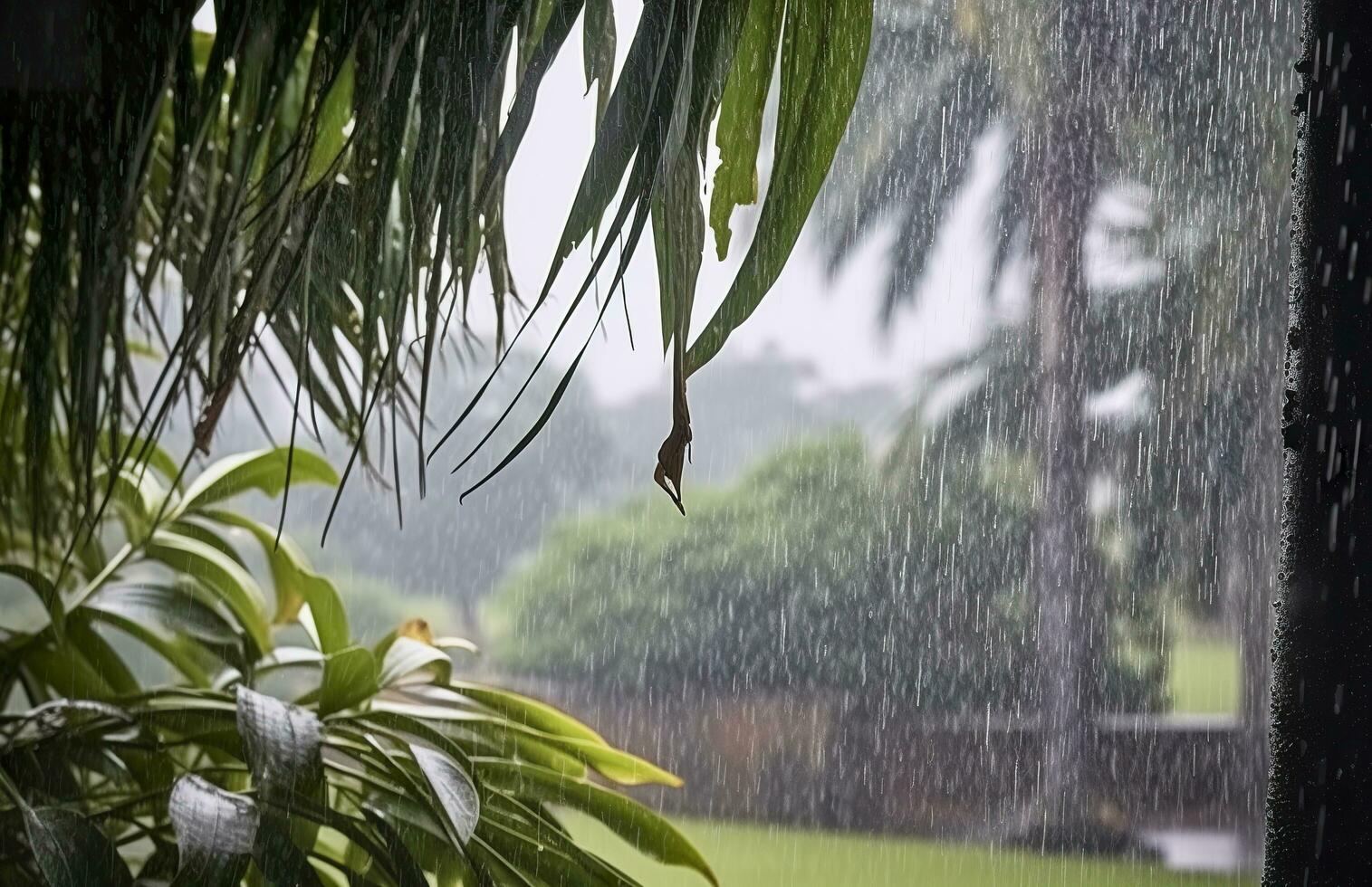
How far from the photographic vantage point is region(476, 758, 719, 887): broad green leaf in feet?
2.29

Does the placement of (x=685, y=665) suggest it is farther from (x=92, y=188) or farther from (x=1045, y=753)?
(x=92, y=188)

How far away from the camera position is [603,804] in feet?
2.29

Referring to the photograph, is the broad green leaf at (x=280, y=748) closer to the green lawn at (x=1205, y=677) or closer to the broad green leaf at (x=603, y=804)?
the broad green leaf at (x=603, y=804)

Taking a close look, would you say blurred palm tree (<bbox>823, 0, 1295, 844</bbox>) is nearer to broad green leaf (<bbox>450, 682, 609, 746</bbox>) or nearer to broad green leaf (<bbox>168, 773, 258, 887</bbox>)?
broad green leaf (<bbox>450, 682, 609, 746</bbox>)

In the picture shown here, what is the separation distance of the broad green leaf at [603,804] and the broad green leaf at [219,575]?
0.20 metres

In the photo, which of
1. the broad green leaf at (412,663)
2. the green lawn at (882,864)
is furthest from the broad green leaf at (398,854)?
the green lawn at (882,864)

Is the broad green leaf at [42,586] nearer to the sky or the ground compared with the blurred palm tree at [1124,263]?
nearer to the ground

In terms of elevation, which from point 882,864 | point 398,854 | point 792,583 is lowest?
point 882,864

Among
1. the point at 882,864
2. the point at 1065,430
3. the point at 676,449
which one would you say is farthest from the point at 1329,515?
the point at 1065,430

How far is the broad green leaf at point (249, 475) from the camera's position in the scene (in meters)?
0.79

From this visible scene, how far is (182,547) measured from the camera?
79cm

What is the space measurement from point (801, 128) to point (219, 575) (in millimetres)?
536

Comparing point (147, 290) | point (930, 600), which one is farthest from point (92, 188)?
point (930, 600)

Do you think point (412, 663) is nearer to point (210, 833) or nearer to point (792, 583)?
point (210, 833)
